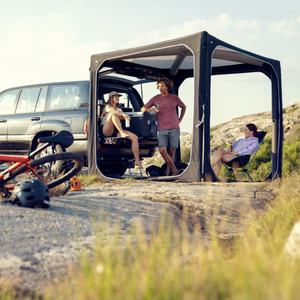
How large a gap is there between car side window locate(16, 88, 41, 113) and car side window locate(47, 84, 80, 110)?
0.43m

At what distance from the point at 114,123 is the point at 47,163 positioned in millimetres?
3166

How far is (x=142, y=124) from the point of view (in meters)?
7.80

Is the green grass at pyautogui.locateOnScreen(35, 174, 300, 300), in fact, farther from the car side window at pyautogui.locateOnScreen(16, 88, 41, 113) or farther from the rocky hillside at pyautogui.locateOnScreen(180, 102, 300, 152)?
the rocky hillside at pyautogui.locateOnScreen(180, 102, 300, 152)

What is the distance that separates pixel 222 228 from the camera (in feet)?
12.5

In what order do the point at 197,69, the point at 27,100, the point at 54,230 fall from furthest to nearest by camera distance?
the point at 27,100 → the point at 197,69 → the point at 54,230

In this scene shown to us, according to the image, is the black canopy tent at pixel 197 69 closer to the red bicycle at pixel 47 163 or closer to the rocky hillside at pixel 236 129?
→ the red bicycle at pixel 47 163

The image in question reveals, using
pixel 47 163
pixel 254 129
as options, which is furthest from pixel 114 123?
pixel 47 163

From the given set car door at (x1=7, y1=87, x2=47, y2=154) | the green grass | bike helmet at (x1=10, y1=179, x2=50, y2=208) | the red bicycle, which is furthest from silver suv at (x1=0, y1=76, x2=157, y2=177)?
the green grass

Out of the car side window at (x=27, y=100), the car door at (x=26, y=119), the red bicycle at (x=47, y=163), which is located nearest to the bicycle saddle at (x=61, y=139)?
the red bicycle at (x=47, y=163)

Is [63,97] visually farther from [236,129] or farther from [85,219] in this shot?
[236,129]

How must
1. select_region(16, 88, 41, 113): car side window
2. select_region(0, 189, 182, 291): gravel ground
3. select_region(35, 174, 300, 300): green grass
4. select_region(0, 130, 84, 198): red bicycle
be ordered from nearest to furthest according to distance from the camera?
select_region(35, 174, 300, 300): green grass, select_region(0, 189, 182, 291): gravel ground, select_region(0, 130, 84, 198): red bicycle, select_region(16, 88, 41, 113): car side window

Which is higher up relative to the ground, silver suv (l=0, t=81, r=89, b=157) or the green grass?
silver suv (l=0, t=81, r=89, b=157)

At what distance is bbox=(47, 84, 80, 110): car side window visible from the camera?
24.9 ft

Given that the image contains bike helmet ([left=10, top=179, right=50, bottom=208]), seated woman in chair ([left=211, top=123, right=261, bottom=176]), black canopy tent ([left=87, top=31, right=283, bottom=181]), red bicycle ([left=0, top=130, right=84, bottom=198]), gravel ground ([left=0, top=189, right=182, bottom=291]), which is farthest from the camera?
seated woman in chair ([left=211, top=123, right=261, bottom=176])
